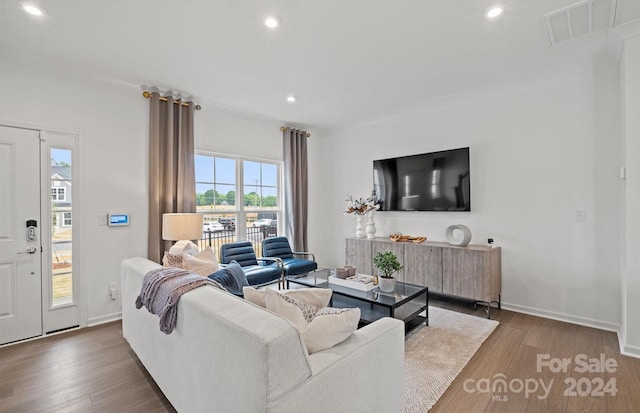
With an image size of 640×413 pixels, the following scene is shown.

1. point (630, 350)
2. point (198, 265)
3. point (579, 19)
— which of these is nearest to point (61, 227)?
point (198, 265)

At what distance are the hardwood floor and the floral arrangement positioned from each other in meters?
2.43

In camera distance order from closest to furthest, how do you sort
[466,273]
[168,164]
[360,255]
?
[466,273], [168,164], [360,255]

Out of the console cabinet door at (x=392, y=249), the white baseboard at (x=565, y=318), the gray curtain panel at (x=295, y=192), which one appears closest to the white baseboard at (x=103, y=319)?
→ the gray curtain panel at (x=295, y=192)

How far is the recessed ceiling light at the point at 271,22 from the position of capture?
2.43 metres

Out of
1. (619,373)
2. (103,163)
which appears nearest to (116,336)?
(103,163)

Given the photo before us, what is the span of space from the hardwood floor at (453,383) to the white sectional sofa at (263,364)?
0.58m

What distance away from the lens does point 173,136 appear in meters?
3.93

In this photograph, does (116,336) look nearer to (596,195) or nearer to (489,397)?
(489,397)

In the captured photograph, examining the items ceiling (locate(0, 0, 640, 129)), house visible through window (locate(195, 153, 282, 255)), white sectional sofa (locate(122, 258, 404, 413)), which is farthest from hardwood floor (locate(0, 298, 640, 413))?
ceiling (locate(0, 0, 640, 129))

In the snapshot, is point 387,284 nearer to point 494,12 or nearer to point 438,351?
point 438,351

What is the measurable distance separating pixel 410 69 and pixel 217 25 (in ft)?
6.72

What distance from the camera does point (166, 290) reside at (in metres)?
1.76

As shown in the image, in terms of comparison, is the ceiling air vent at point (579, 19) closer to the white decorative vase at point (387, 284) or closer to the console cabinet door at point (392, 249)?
the white decorative vase at point (387, 284)

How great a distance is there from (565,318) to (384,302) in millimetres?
2261
